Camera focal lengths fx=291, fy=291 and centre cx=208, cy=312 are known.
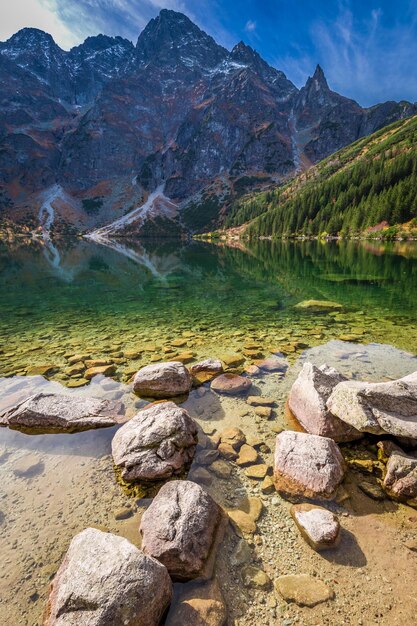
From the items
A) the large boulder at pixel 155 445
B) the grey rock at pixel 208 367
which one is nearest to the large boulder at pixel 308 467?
the large boulder at pixel 155 445

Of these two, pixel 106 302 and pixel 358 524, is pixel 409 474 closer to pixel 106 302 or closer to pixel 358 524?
pixel 358 524

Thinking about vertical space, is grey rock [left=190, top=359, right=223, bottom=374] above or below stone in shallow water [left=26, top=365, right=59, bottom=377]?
above

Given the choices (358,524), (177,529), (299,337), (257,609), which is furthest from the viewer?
(299,337)

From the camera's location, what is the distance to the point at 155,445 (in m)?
6.54

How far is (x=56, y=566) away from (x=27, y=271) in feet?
158

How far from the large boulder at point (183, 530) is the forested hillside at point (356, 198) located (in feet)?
320

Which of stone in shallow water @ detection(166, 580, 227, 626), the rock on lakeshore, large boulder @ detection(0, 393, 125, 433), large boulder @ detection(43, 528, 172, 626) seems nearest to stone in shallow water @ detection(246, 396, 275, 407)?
the rock on lakeshore

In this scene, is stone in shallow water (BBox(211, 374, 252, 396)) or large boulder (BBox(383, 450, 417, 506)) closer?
large boulder (BBox(383, 450, 417, 506))

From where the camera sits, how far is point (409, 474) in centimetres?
569

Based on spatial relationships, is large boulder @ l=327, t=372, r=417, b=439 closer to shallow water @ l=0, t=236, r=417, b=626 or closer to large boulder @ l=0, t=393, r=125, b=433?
shallow water @ l=0, t=236, r=417, b=626

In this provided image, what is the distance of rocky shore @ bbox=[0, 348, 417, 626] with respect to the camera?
12.8ft

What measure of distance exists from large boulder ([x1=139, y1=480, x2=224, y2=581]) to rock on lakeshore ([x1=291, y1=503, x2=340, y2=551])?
4.71 ft

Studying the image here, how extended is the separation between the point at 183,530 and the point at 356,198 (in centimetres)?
13673

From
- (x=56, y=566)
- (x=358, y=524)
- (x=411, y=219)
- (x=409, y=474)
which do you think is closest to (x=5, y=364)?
(x=56, y=566)
